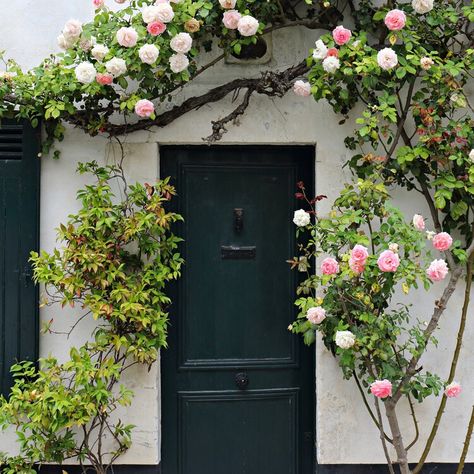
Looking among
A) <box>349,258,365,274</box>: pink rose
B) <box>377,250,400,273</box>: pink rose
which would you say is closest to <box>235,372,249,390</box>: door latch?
<box>349,258,365,274</box>: pink rose

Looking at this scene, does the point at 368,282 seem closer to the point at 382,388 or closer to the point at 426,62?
the point at 382,388

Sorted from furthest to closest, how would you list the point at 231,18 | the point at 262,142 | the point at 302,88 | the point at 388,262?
1. the point at 262,142
2. the point at 302,88
3. the point at 231,18
4. the point at 388,262

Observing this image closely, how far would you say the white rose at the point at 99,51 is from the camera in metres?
3.59

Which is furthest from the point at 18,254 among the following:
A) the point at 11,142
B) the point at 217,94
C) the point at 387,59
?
the point at 387,59

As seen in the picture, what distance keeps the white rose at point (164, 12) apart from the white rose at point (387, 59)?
3.86 feet

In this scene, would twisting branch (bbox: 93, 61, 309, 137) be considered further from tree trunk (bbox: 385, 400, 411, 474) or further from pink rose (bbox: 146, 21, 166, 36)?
tree trunk (bbox: 385, 400, 411, 474)

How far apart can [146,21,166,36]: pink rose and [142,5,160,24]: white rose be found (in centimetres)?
2

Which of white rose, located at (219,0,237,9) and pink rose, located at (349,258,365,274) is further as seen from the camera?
white rose, located at (219,0,237,9)

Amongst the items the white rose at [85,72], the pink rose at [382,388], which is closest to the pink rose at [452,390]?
the pink rose at [382,388]

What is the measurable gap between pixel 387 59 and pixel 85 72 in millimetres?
1676

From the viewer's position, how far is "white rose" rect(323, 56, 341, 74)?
142 inches

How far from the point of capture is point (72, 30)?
3.66 meters

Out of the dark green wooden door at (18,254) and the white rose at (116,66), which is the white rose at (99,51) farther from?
the dark green wooden door at (18,254)

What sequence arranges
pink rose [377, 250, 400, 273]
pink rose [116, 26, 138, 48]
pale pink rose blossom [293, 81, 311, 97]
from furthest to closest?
pale pink rose blossom [293, 81, 311, 97] → pink rose [116, 26, 138, 48] → pink rose [377, 250, 400, 273]
